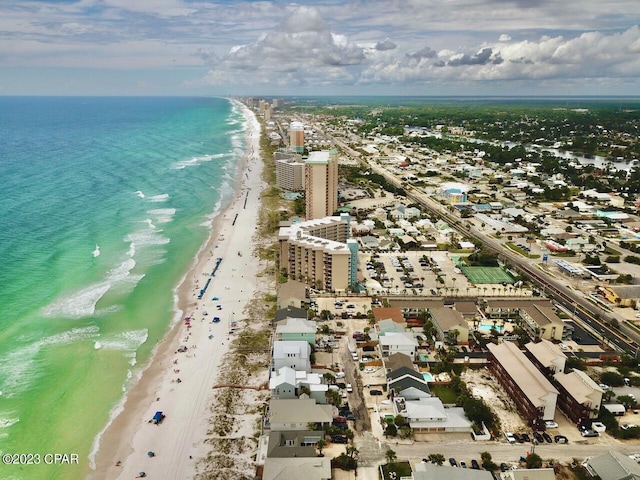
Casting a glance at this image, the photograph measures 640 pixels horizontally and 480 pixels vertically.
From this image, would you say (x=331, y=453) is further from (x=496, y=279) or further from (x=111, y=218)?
(x=111, y=218)

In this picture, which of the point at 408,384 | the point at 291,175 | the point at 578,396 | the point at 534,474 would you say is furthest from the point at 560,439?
the point at 291,175

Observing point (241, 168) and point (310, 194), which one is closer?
point (310, 194)

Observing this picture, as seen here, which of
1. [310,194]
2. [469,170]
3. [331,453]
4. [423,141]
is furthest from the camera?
[423,141]

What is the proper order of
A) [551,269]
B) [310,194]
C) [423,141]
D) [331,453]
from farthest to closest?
[423,141] → [310,194] → [551,269] → [331,453]

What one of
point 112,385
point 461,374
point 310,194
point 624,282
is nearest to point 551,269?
point 624,282

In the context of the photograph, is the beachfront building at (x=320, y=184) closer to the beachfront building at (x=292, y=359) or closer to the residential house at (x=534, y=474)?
the beachfront building at (x=292, y=359)
